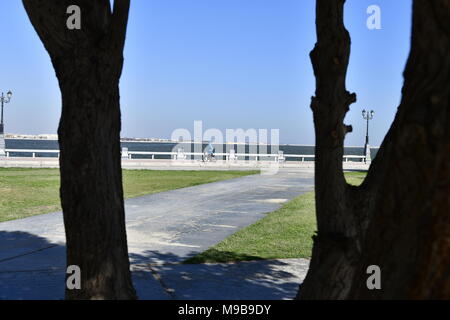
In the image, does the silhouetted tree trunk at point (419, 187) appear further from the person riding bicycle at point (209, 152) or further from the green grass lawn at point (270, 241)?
the person riding bicycle at point (209, 152)

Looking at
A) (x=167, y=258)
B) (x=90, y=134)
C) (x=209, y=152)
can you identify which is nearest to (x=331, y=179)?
(x=90, y=134)

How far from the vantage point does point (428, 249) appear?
1963mm

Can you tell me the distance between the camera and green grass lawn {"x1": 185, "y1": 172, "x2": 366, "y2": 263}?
24.9 feet

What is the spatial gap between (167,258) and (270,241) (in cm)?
224

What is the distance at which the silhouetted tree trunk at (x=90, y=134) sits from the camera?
3.66 metres

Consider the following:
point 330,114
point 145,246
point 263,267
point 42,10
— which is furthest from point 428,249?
point 145,246

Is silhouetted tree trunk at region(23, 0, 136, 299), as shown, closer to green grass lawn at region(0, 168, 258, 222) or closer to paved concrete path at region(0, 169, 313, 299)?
paved concrete path at region(0, 169, 313, 299)

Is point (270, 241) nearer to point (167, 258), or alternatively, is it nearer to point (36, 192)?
point (167, 258)

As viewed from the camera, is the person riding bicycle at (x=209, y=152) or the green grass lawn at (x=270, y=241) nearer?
the green grass lawn at (x=270, y=241)

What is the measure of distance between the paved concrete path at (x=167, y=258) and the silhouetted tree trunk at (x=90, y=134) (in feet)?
5.56

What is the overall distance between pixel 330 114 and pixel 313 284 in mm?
1229

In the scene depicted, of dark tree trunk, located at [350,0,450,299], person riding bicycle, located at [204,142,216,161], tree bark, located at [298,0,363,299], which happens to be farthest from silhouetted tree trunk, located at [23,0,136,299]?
person riding bicycle, located at [204,142,216,161]

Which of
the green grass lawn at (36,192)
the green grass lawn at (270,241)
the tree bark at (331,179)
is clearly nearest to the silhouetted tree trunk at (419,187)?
the tree bark at (331,179)
